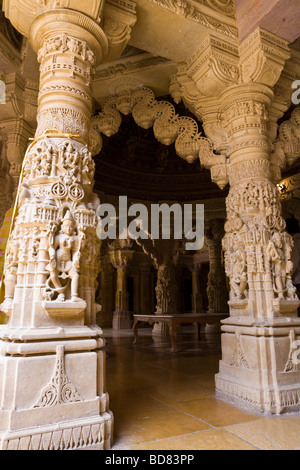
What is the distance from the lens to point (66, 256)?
2305 millimetres

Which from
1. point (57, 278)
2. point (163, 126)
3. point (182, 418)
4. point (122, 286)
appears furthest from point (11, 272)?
point (122, 286)

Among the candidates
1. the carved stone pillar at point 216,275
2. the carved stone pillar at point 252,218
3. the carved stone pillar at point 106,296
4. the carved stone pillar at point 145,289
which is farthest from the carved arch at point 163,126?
the carved stone pillar at point 145,289

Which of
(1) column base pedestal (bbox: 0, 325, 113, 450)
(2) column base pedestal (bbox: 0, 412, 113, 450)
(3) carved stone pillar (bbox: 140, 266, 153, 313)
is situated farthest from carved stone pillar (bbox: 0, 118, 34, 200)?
(3) carved stone pillar (bbox: 140, 266, 153, 313)

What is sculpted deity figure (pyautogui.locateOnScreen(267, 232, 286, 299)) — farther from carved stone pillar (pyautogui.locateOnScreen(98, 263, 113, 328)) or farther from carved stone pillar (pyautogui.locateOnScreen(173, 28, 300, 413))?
carved stone pillar (pyautogui.locateOnScreen(98, 263, 113, 328))

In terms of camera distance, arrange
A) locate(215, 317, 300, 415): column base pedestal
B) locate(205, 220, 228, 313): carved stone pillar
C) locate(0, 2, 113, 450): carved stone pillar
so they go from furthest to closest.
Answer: locate(205, 220, 228, 313): carved stone pillar, locate(215, 317, 300, 415): column base pedestal, locate(0, 2, 113, 450): carved stone pillar

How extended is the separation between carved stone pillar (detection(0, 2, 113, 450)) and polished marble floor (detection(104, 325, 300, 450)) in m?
0.51

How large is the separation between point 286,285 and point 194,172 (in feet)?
25.2

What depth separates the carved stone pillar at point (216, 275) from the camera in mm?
10898

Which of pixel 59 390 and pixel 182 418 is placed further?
pixel 182 418

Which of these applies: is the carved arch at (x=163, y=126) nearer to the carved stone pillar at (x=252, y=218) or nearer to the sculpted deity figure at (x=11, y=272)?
the carved stone pillar at (x=252, y=218)

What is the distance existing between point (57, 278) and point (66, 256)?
17 centimetres

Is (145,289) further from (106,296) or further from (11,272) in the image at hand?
(11,272)

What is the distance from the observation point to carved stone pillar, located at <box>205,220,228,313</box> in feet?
35.8

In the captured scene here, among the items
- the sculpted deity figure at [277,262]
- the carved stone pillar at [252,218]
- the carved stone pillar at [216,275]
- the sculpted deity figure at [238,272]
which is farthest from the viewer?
the carved stone pillar at [216,275]
